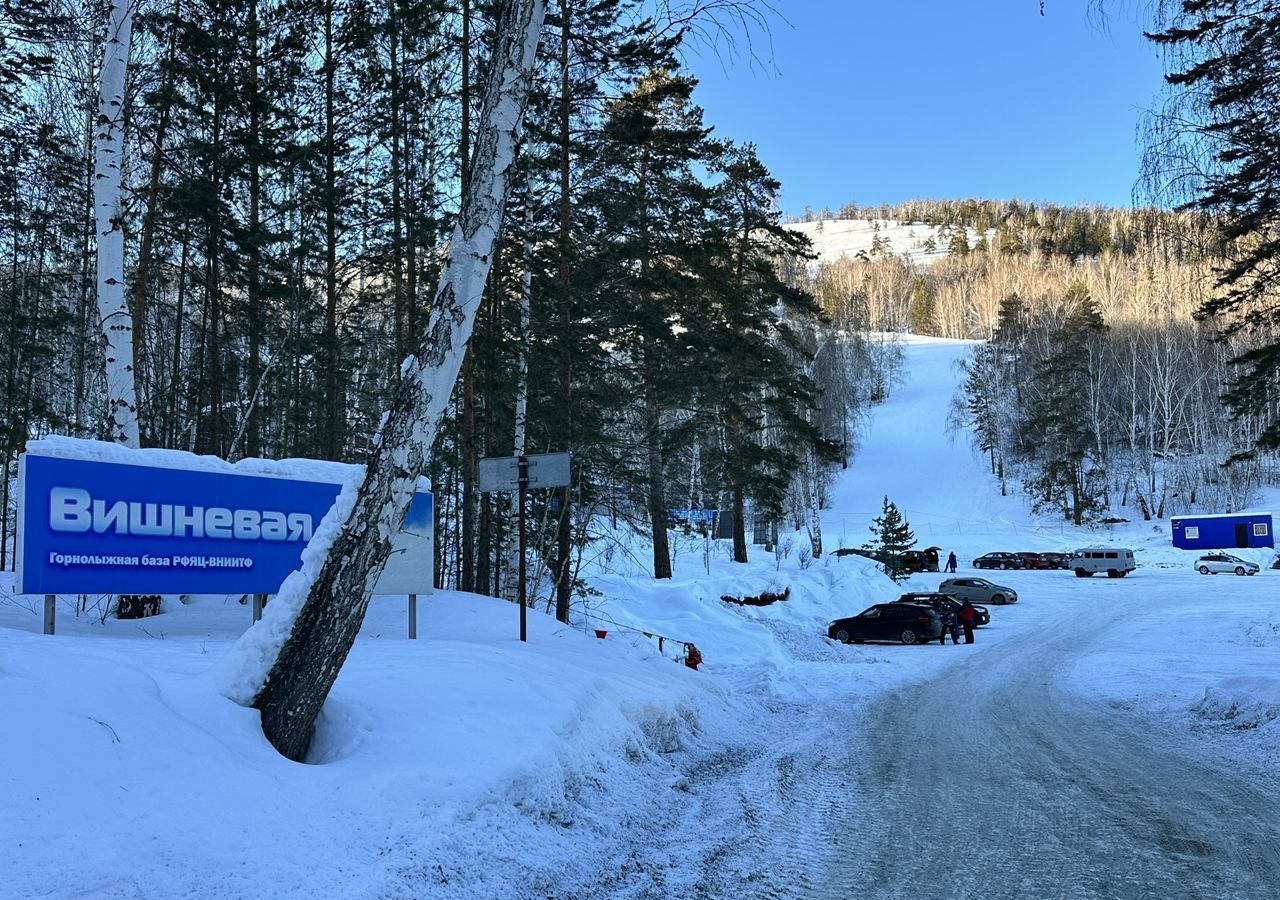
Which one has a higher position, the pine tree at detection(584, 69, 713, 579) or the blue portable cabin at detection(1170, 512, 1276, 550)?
the pine tree at detection(584, 69, 713, 579)

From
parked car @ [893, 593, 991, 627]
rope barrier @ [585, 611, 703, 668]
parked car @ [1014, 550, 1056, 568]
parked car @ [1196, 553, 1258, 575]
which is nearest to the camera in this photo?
rope barrier @ [585, 611, 703, 668]

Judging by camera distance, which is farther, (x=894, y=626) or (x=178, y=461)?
(x=894, y=626)

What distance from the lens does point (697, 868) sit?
5.12 m

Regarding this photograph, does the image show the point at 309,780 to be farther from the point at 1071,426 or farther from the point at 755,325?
the point at 1071,426

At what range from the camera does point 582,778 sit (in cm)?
624

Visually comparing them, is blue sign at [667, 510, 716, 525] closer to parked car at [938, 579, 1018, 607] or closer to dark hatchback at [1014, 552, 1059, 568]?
parked car at [938, 579, 1018, 607]

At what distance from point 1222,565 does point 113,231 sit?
4838cm

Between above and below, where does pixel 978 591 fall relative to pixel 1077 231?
below

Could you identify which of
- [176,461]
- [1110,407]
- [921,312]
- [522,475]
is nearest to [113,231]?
[176,461]

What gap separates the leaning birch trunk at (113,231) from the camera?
9.07 meters

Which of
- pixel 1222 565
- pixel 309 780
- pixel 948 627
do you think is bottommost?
pixel 948 627

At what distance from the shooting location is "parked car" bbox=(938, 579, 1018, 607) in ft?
112

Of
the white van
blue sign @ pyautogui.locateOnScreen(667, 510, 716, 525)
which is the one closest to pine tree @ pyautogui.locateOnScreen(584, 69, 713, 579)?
blue sign @ pyautogui.locateOnScreen(667, 510, 716, 525)

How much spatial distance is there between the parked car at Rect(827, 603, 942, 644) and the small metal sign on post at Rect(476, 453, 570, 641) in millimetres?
15273
